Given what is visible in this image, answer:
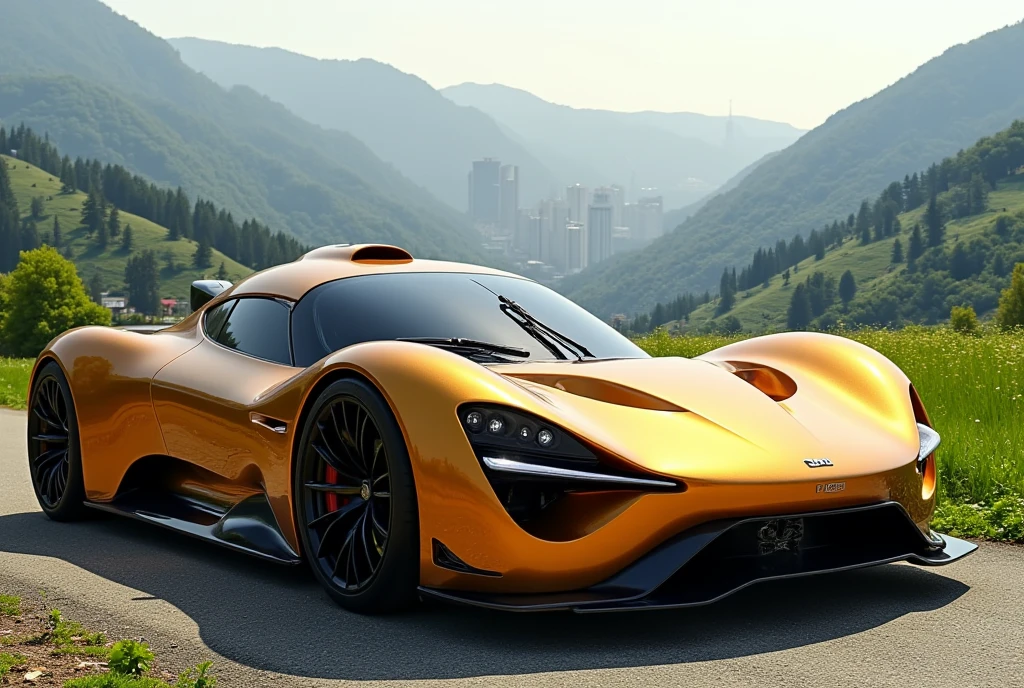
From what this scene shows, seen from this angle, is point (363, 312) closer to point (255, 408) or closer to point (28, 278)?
point (255, 408)

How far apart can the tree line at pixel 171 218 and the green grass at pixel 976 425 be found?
16020 centimetres

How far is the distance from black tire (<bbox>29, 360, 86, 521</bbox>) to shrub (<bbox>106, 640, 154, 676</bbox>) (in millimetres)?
2952

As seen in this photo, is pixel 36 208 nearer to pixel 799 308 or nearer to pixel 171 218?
pixel 171 218

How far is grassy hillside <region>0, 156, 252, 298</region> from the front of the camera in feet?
559

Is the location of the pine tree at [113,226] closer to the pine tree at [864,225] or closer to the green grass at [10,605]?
the pine tree at [864,225]

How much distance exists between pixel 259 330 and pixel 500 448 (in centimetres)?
205

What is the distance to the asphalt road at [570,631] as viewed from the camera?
3439 millimetres

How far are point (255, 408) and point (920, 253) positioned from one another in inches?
6755

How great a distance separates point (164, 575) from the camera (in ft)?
16.1

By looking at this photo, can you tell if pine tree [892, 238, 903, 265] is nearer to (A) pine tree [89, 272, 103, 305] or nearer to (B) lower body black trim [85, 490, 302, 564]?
(A) pine tree [89, 272, 103, 305]

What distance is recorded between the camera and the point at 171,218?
182000 millimetres

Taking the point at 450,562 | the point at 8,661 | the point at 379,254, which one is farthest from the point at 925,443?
the point at 8,661

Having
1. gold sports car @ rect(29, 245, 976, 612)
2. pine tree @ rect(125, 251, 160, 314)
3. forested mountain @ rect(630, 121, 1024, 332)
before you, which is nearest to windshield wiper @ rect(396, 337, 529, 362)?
gold sports car @ rect(29, 245, 976, 612)

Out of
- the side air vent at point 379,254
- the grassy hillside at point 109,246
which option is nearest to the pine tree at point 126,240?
the grassy hillside at point 109,246
